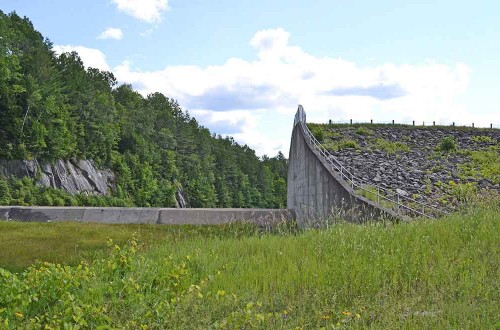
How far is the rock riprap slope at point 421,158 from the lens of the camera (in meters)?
20.3

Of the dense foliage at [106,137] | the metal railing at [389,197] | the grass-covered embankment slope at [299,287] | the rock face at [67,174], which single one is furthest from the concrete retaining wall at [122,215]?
the rock face at [67,174]

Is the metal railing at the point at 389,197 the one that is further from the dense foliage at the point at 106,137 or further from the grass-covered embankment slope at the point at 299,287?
the dense foliage at the point at 106,137

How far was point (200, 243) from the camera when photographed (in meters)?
11.4

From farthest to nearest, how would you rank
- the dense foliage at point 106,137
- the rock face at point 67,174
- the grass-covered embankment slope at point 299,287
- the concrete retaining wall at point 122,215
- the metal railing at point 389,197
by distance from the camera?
the dense foliage at point 106,137 → the rock face at point 67,174 → the concrete retaining wall at point 122,215 → the metal railing at point 389,197 → the grass-covered embankment slope at point 299,287

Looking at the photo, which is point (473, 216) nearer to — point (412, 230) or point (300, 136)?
point (412, 230)

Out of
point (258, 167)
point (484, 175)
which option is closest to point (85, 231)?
point (484, 175)

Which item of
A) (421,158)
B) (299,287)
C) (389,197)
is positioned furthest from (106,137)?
(299,287)

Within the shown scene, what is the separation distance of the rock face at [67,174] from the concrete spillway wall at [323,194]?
3415 centimetres

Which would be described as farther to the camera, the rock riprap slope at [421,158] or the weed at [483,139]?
the weed at [483,139]

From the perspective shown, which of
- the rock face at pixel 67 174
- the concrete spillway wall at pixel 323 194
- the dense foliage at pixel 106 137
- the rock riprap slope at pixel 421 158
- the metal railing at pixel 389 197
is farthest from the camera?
the dense foliage at pixel 106 137

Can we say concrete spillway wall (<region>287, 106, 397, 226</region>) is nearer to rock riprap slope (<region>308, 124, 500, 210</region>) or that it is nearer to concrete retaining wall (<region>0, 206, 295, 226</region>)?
rock riprap slope (<region>308, 124, 500, 210</region>)

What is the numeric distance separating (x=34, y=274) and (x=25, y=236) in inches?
405

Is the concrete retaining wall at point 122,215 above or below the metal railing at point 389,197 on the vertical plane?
below

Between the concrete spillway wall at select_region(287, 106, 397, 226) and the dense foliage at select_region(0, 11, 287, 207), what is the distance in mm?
30006
